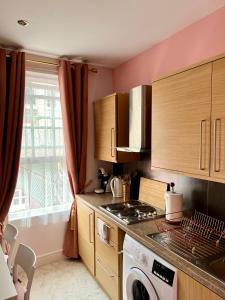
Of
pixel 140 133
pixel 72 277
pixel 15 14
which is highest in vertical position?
pixel 15 14

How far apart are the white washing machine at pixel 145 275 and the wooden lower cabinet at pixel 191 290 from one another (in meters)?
0.03

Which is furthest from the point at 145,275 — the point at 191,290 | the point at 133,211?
the point at 133,211

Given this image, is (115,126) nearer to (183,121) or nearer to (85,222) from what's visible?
(183,121)

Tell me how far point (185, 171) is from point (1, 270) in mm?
1270

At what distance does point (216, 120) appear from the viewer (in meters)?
1.27

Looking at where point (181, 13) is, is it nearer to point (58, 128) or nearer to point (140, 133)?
point (140, 133)

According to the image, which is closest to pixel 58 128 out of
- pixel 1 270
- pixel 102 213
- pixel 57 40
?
pixel 57 40

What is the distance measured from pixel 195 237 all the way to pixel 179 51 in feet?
4.88

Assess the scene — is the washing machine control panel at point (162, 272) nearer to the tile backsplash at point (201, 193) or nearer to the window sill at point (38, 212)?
the tile backsplash at point (201, 193)

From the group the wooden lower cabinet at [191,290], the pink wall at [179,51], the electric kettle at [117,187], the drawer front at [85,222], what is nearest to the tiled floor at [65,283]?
the drawer front at [85,222]

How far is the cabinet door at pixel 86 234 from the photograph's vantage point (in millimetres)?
2240

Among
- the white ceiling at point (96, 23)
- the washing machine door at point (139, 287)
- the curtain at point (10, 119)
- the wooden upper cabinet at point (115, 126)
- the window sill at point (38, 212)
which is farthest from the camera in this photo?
the window sill at point (38, 212)

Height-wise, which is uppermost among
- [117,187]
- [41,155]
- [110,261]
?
[41,155]

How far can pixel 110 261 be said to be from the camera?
191 cm
